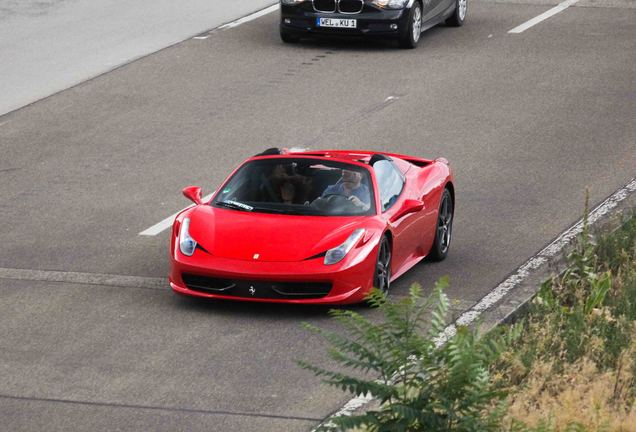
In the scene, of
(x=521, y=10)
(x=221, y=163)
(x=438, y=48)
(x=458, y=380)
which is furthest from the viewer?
(x=521, y=10)

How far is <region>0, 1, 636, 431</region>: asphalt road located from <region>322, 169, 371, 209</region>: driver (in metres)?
0.84

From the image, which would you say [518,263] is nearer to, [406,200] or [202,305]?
[406,200]

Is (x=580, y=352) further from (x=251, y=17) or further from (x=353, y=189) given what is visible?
(x=251, y=17)

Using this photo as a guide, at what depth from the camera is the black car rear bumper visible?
81.8 feet

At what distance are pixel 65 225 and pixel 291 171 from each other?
306 centimetres

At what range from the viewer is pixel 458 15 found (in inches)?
1081

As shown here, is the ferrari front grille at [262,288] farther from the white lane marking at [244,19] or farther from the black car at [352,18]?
the white lane marking at [244,19]

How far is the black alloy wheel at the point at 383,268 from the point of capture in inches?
515

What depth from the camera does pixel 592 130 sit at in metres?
20.5

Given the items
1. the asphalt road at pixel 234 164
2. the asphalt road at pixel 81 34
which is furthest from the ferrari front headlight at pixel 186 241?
the asphalt road at pixel 81 34

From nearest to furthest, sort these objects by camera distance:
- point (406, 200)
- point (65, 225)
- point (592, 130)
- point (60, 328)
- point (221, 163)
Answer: point (60, 328) → point (406, 200) → point (65, 225) → point (221, 163) → point (592, 130)

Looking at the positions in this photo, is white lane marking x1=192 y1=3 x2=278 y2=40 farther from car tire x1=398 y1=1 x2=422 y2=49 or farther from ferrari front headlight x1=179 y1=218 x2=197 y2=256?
ferrari front headlight x1=179 y1=218 x2=197 y2=256

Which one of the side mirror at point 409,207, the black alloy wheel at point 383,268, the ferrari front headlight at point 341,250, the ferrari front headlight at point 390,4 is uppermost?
the ferrari front headlight at point 341,250

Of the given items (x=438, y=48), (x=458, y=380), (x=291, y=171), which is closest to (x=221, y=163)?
(x=291, y=171)
